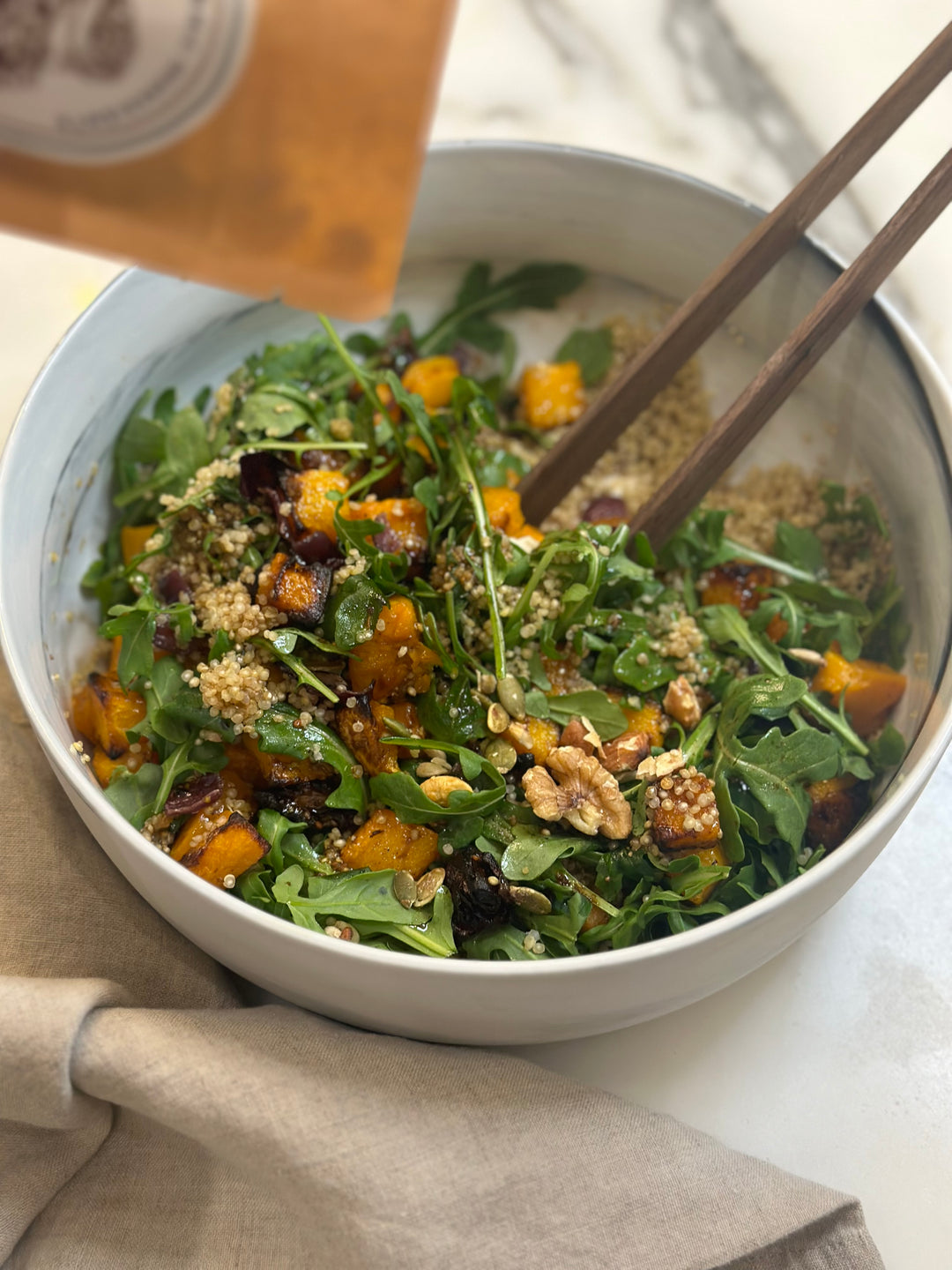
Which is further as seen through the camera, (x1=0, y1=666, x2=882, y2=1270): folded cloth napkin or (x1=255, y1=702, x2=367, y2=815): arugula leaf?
(x1=255, y1=702, x2=367, y2=815): arugula leaf

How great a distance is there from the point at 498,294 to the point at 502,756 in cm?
84

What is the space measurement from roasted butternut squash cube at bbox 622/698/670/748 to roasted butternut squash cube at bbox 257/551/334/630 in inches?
15.2

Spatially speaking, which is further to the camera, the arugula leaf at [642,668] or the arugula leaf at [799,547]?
the arugula leaf at [799,547]

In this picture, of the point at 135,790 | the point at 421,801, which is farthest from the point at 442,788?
the point at 135,790

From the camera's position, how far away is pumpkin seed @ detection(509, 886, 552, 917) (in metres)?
1.18

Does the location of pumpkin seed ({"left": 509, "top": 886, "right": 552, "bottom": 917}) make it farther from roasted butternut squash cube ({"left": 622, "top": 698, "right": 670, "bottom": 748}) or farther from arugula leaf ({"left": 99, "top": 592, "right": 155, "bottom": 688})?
arugula leaf ({"left": 99, "top": 592, "right": 155, "bottom": 688})

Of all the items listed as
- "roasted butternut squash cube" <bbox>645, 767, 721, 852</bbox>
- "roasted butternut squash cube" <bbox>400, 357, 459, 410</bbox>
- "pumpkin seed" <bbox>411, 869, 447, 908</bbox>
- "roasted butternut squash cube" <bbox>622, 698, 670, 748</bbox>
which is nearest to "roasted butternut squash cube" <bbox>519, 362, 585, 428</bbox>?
"roasted butternut squash cube" <bbox>400, 357, 459, 410</bbox>

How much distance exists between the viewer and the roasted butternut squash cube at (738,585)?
1.51m

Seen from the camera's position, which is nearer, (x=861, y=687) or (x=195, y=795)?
(x=195, y=795)

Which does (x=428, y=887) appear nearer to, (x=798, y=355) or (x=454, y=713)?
(x=454, y=713)

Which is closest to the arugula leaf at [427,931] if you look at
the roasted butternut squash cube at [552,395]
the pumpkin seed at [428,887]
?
the pumpkin seed at [428,887]

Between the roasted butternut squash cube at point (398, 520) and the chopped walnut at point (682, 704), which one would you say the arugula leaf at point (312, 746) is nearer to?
the roasted butternut squash cube at point (398, 520)

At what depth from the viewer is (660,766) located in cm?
125

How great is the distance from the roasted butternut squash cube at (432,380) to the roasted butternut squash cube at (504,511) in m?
0.24
